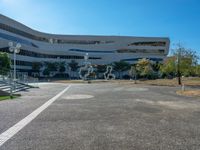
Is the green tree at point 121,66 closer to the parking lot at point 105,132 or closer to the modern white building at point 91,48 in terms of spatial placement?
the modern white building at point 91,48

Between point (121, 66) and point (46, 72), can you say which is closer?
point (46, 72)

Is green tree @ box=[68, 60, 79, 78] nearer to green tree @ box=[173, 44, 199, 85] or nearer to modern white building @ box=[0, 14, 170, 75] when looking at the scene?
modern white building @ box=[0, 14, 170, 75]

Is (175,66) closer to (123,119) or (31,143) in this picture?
(123,119)

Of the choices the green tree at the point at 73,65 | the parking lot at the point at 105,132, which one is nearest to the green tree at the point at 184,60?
the parking lot at the point at 105,132

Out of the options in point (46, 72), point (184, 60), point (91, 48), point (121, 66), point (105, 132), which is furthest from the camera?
point (91, 48)

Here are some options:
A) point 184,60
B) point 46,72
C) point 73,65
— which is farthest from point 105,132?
point 73,65

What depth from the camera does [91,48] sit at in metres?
96.0

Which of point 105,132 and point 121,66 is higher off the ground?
point 121,66

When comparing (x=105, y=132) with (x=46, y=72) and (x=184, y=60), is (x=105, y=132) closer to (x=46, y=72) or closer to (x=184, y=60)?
(x=184, y=60)

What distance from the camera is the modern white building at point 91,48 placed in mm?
83375

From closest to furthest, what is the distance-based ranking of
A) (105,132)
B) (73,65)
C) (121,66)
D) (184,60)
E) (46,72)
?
(105,132)
(184,60)
(46,72)
(73,65)
(121,66)

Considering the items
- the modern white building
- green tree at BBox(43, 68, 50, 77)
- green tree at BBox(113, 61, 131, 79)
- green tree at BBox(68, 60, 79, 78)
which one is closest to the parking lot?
the modern white building

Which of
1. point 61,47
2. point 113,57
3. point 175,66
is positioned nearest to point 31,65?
point 61,47

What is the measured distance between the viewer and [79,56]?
9281 cm
